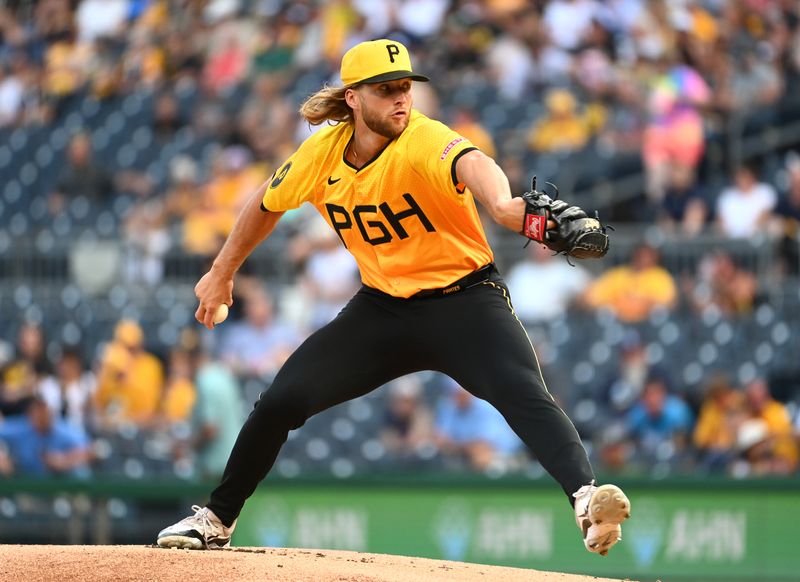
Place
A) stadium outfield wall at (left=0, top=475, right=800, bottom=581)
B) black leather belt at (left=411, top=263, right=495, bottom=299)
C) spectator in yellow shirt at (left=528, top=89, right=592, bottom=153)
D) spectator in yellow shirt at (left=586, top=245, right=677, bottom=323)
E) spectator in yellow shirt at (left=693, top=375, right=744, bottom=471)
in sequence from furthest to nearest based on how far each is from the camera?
1. spectator in yellow shirt at (left=528, top=89, right=592, bottom=153)
2. spectator in yellow shirt at (left=586, top=245, right=677, bottom=323)
3. spectator in yellow shirt at (left=693, top=375, right=744, bottom=471)
4. stadium outfield wall at (left=0, top=475, right=800, bottom=581)
5. black leather belt at (left=411, top=263, right=495, bottom=299)

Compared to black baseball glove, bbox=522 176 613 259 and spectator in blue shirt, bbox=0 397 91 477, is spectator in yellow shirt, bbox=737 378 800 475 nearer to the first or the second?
spectator in blue shirt, bbox=0 397 91 477

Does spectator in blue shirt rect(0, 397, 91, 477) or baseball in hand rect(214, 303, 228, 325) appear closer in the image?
baseball in hand rect(214, 303, 228, 325)

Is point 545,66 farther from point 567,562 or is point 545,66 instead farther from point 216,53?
point 567,562

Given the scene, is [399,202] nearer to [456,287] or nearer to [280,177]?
[456,287]

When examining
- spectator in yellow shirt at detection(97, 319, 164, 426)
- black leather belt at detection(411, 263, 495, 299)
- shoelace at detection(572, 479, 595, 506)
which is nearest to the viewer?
shoelace at detection(572, 479, 595, 506)

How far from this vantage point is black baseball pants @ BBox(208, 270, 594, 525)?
530 centimetres

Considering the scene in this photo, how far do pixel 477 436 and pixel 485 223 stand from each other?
7.28 ft

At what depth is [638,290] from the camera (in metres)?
11.6

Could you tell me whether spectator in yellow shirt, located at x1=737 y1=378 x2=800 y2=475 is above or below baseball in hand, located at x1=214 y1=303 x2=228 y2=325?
below

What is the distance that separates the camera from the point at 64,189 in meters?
14.4

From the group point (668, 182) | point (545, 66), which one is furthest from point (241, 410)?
point (545, 66)

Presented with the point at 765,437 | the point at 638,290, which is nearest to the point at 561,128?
the point at 638,290

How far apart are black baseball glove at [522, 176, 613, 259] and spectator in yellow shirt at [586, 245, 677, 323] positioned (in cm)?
679

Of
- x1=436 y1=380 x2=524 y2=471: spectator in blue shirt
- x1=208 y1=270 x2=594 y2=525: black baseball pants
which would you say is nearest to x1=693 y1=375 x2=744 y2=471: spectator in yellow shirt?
x1=436 y1=380 x2=524 y2=471: spectator in blue shirt
